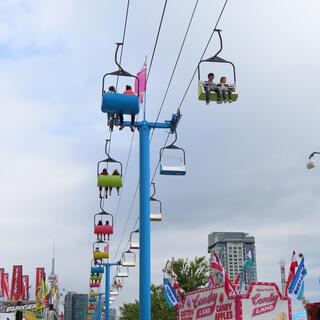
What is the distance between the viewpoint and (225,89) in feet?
40.4

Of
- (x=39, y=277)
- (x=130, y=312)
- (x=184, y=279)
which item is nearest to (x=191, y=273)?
(x=184, y=279)

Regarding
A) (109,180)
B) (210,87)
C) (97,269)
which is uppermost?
(210,87)

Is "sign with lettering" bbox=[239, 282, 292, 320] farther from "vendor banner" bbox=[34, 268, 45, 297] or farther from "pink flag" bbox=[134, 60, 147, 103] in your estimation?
"vendor banner" bbox=[34, 268, 45, 297]

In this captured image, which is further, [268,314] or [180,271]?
[180,271]

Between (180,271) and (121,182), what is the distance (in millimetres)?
29987

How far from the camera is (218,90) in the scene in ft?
40.0

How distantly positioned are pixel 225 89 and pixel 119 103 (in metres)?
2.33

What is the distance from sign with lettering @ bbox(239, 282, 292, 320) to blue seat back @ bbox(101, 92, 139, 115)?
27.7 feet

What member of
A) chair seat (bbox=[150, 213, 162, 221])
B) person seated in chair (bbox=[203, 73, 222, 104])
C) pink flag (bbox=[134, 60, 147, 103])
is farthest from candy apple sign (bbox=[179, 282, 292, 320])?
person seated in chair (bbox=[203, 73, 222, 104])

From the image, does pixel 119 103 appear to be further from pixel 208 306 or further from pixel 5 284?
pixel 5 284

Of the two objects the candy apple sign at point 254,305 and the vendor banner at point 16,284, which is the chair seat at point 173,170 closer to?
the candy apple sign at point 254,305

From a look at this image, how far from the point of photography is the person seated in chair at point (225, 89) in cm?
1227

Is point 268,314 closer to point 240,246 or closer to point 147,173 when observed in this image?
point 147,173

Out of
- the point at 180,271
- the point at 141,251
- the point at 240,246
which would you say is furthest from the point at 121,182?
the point at 240,246
